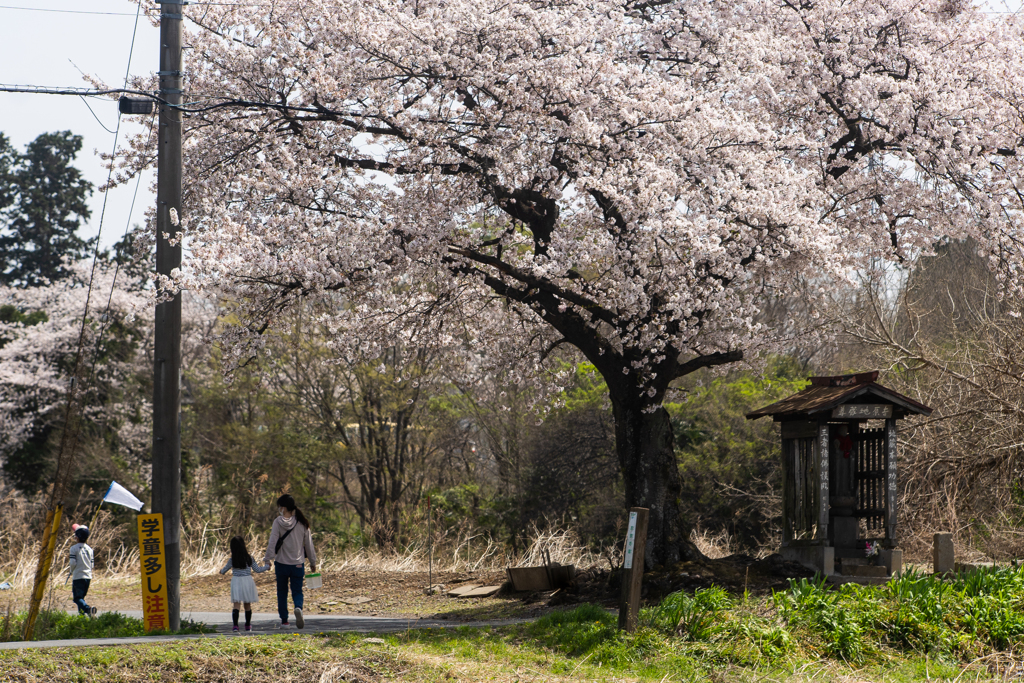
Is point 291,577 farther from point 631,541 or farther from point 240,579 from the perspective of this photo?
point 631,541

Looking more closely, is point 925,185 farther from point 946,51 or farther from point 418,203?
point 418,203

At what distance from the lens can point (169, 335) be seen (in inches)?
399

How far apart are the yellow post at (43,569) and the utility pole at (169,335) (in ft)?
3.44

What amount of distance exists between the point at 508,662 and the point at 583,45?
726cm

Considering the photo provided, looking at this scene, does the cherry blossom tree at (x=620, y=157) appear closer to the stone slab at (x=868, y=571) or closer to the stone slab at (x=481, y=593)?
the stone slab at (x=868, y=571)

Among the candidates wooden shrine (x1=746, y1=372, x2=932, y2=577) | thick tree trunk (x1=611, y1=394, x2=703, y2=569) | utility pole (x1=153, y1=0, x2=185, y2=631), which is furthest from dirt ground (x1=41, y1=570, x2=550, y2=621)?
wooden shrine (x1=746, y1=372, x2=932, y2=577)

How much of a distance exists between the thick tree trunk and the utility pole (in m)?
5.77

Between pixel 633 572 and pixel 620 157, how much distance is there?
5.28 m

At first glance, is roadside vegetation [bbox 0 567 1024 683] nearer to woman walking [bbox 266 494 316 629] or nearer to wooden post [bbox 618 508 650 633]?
wooden post [bbox 618 508 650 633]

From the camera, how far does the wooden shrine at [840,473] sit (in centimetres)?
1142

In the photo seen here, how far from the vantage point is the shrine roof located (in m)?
11.2

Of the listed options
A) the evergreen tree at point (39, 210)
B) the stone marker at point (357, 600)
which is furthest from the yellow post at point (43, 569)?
the evergreen tree at point (39, 210)

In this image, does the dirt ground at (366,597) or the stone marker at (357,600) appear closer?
the dirt ground at (366,597)

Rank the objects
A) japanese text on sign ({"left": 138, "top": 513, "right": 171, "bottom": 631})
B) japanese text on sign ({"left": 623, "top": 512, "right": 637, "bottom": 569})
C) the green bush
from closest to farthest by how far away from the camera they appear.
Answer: the green bush
japanese text on sign ({"left": 623, "top": 512, "right": 637, "bottom": 569})
japanese text on sign ({"left": 138, "top": 513, "right": 171, "bottom": 631})
